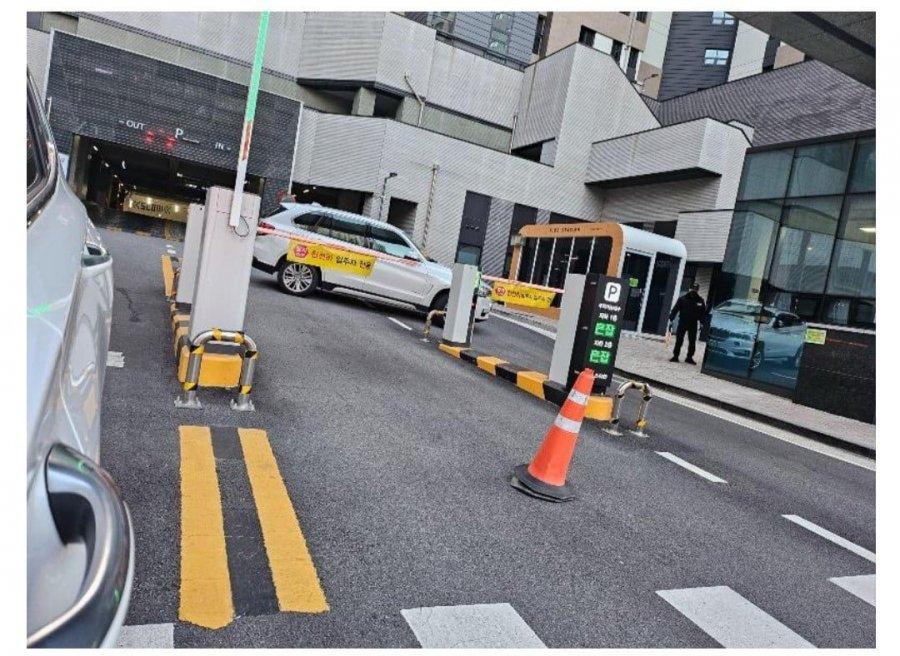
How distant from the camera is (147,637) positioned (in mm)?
2193

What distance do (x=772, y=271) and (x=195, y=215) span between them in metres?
10.4

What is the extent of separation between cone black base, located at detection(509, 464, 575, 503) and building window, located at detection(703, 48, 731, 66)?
46.7 meters

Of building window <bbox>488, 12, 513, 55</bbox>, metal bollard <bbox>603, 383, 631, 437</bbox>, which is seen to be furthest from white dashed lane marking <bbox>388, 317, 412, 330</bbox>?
building window <bbox>488, 12, 513, 55</bbox>

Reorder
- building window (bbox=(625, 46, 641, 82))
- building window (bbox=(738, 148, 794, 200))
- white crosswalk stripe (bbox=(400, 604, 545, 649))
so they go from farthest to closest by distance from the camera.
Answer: building window (bbox=(625, 46, 641, 82))
building window (bbox=(738, 148, 794, 200))
white crosswalk stripe (bbox=(400, 604, 545, 649))

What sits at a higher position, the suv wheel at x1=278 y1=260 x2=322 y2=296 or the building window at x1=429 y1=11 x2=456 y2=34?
the building window at x1=429 y1=11 x2=456 y2=34

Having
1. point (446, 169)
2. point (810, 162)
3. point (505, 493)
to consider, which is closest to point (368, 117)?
point (446, 169)

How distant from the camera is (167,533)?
2.89 meters

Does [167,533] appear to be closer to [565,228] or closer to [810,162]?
[810,162]

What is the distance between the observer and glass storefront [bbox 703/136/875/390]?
11195 mm

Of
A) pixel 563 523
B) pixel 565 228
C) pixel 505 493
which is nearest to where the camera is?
pixel 563 523

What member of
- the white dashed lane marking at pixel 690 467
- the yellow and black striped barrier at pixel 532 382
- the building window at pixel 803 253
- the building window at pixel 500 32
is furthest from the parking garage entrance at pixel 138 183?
the white dashed lane marking at pixel 690 467

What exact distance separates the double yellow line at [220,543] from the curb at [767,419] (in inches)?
297

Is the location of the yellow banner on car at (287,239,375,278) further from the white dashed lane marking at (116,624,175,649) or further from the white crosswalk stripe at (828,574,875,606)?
the white dashed lane marking at (116,624,175,649)

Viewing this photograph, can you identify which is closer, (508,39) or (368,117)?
(368,117)
